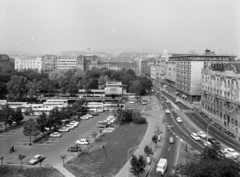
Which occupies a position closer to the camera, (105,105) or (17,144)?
(17,144)

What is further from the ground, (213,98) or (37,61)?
(37,61)

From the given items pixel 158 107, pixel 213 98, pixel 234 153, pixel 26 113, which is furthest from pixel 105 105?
pixel 234 153

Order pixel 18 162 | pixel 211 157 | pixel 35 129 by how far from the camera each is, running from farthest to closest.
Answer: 1. pixel 35 129
2. pixel 18 162
3. pixel 211 157

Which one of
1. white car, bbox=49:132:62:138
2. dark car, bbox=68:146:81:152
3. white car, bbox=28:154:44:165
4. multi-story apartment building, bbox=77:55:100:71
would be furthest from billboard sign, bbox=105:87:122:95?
multi-story apartment building, bbox=77:55:100:71

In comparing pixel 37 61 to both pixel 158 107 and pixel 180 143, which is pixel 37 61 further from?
pixel 180 143

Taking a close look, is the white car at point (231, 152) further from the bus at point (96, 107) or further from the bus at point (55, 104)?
the bus at point (55, 104)

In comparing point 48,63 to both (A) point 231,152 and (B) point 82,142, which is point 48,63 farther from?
(A) point 231,152

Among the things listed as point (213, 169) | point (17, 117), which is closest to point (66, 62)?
point (17, 117)
